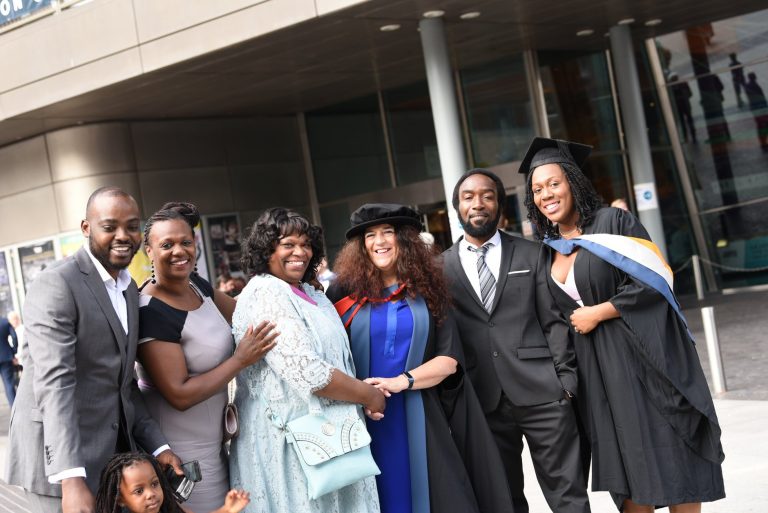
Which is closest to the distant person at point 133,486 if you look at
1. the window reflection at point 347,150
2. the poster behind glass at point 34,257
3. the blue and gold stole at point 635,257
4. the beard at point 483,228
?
the beard at point 483,228

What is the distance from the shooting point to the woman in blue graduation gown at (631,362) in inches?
177

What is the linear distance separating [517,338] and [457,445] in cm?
61

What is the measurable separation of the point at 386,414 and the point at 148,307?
1230 mm

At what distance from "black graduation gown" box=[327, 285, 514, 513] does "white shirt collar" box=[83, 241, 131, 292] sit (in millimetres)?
1172

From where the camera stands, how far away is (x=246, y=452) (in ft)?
13.4

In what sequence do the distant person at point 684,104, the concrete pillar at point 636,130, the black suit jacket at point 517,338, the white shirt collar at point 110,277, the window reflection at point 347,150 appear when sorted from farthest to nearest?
1. the window reflection at point 347,150
2. the distant person at point 684,104
3. the concrete pillar at point 636,130
4. the black suit jacket at point 517,338
5. the white shirt collar at point 110,277

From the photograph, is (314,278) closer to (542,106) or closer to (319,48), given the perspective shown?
(319,48)

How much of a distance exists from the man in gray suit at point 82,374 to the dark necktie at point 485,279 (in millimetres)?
1814

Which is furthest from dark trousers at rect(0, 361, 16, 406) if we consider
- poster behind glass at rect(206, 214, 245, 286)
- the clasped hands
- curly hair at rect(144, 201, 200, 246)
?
the clasped hands

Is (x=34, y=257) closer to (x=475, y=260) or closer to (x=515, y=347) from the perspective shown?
(x=475, y=260)

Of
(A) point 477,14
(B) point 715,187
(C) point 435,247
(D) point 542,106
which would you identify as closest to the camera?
(C) point 435,247

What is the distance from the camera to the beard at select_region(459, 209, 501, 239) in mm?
4922

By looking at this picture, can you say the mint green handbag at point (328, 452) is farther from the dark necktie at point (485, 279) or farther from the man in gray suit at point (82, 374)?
the dark necktie at point (485, 279)

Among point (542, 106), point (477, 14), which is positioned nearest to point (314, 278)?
point (477, 14)
